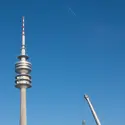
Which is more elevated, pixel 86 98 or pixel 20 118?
pixel 20 118

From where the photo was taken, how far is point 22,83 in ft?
652

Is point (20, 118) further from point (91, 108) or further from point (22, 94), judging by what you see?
point (91, 108)

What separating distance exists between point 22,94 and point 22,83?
769 cm

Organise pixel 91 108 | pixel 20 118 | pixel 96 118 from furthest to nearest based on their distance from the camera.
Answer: pixel 20 118
pixel 91 108
pixel 96 118

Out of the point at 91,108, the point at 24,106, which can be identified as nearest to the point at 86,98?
the point at 91,108

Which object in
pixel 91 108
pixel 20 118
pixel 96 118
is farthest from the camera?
pixel 20 118

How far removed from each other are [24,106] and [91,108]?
5905 cm

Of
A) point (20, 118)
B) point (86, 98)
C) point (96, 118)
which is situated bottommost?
point (96, 118)

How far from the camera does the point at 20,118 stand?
19325cm

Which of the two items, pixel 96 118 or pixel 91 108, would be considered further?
pixel 91 108

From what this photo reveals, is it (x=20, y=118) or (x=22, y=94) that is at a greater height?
(x=22, y=94)

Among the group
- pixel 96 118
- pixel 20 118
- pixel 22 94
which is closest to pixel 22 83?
pixel 22 94

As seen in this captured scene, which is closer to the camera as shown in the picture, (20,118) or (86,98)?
(86,98)

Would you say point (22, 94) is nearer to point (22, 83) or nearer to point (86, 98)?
point (22, 83)
